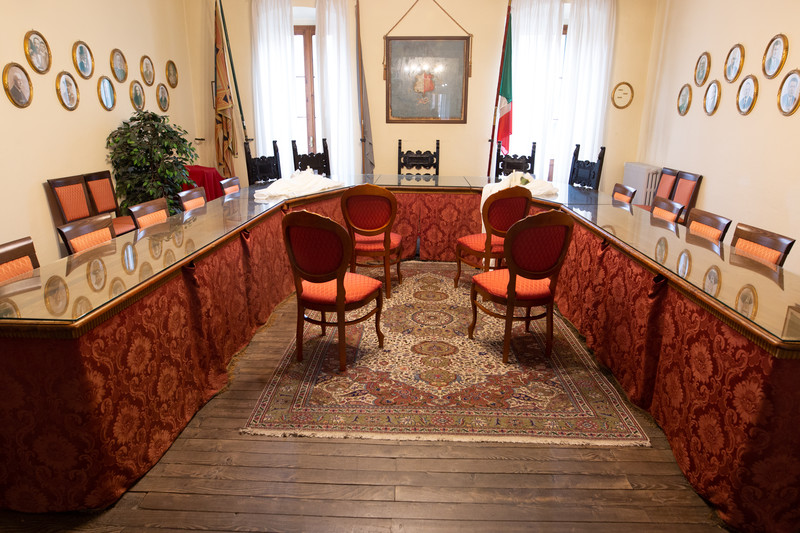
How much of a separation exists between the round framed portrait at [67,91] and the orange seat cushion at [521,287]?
4.29m

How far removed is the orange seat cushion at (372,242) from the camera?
13.7ft

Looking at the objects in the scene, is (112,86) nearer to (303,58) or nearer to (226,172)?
(226,172)

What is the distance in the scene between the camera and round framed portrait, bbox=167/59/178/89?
6434mm

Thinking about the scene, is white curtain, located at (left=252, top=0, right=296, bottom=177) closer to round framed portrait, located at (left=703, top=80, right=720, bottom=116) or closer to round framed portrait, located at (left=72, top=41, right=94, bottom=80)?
round framed portrait, located at (left=72, top=41, right=94, bottom=80)

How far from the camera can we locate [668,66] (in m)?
6.41

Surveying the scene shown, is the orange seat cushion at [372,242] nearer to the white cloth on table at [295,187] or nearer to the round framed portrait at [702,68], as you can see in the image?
the white cloth on table at [295,187]

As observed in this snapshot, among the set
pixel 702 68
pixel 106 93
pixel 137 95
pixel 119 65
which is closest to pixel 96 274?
pixel 106 93

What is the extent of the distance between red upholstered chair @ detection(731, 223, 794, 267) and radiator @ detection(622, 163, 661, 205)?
158 inches

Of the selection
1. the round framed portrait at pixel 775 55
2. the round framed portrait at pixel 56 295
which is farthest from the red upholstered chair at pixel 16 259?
the round framed portrait at pixel 775 55

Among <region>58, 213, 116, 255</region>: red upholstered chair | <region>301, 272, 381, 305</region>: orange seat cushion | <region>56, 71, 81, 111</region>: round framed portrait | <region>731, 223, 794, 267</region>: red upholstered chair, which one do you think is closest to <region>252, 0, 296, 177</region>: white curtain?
<region>56, 71, 81, 111</region>: round framed portrait

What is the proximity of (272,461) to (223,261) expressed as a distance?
1319 mm

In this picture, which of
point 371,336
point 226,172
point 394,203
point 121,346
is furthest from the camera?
point 226,172

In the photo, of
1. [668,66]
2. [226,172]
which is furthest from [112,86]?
[668,66]

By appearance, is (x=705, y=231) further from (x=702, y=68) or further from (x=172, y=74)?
(x=172, y=74)
